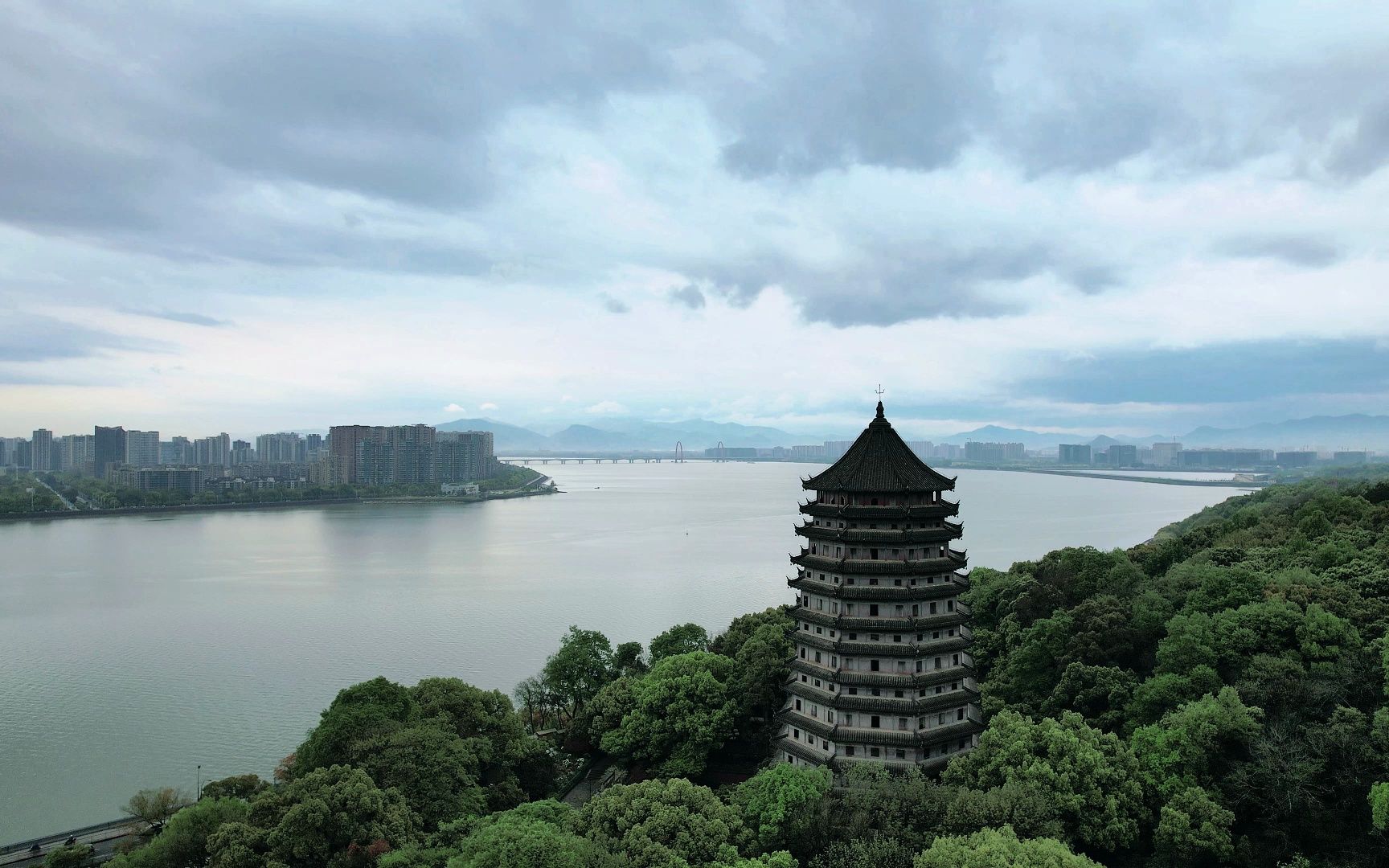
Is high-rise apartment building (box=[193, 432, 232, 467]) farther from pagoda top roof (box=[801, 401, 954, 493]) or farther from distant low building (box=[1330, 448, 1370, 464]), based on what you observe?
distant low building (box=[1330, 448, 1370, 464])

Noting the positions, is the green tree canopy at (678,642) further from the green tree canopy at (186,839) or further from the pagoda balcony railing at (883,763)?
the green tree canopy at (186,839)

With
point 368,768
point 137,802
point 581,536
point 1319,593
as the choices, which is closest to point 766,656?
point 368,768

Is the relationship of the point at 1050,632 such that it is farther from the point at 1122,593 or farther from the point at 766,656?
the point at 766,656

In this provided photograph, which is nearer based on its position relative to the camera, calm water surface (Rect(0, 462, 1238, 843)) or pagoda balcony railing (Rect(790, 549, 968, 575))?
pagoda balcony railing (Rect(790, 549, 968, 575))

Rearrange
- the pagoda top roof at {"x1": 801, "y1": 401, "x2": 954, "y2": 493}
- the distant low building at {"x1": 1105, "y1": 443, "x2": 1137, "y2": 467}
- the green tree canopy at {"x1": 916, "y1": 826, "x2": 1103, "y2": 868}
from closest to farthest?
the green tree canopy at {"x1": 916, "y1": 826, "x2": 1103, "y2": 868} → the pagoda top roof at {"x1": 801, "y1": 401, "x2": 954, "y2": 493} → the distant low building at {"x1": 1105, "y1": 443, "x2": 1137, "y2": 467}

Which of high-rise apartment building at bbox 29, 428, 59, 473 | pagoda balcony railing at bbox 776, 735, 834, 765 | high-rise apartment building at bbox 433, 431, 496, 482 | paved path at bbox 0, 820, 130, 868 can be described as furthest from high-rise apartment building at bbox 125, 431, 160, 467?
pagoda balcony railing at bbox 776, 735, 834, 765

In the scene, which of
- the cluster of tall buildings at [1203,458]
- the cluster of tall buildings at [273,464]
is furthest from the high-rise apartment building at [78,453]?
the cluster of tall buildings at [1203,458]
